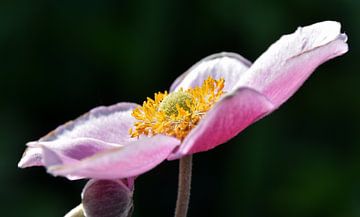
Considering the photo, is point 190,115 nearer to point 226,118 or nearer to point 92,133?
point 92,133

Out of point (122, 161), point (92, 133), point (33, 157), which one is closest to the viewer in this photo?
point (122, 161)

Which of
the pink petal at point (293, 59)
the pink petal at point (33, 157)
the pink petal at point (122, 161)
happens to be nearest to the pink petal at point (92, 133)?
the pink petal at point (33, 157)

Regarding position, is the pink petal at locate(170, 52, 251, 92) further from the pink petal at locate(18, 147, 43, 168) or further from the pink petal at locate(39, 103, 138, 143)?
the pink petal at locate(18, 147, 43, 168)

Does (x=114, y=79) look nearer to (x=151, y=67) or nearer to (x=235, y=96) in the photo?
(x=151, y=67)

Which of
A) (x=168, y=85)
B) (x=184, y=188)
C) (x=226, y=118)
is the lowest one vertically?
(x=168, y=85)

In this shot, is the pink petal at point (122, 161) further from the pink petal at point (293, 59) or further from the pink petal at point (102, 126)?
the pink petal at point (102, 126)

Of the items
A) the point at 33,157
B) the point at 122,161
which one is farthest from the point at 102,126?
the point at 122,161
